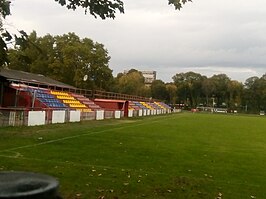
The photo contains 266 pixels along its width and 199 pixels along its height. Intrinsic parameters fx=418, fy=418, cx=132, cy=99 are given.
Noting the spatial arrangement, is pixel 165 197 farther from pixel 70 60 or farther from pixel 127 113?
pixel 70 60

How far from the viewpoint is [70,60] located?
243 feet

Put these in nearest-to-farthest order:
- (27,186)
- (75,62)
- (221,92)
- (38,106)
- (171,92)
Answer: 1. (27,186)
2. (38,106)
3. (75,62)
4. (171,92)
5. (221,92)

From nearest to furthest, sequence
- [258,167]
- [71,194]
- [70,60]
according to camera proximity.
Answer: [71,194] → [258,167] → [70,60]

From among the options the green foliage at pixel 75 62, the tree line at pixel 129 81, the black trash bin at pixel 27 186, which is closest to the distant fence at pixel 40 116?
the black trash bin at pixel 27 186

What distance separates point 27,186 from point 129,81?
133 meters

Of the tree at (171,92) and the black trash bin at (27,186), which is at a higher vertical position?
the tree at (171,92)

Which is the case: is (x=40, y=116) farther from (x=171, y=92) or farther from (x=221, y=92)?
(x=221, y=92)

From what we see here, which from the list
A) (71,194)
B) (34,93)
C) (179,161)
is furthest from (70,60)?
(71,194)

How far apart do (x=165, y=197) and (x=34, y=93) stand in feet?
97.6

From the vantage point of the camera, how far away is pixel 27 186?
143 inches

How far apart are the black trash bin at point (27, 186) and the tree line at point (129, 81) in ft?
183

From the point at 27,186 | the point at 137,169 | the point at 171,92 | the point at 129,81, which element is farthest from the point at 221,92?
the point at 27,186

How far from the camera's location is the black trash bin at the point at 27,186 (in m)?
3.38

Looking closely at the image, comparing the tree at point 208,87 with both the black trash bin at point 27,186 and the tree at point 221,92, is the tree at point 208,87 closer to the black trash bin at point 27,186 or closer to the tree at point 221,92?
the tree at point 221,92
